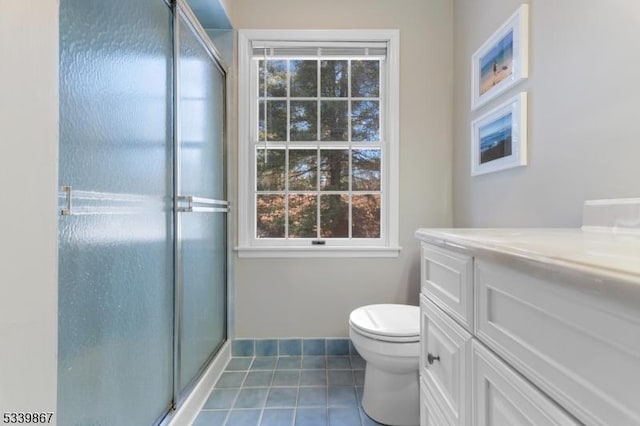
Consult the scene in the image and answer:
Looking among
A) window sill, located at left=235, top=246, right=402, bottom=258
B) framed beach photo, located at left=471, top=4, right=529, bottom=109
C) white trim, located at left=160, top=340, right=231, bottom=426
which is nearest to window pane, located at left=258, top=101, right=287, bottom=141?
window sill, located at left=235, top=246, right=402, bottom=258

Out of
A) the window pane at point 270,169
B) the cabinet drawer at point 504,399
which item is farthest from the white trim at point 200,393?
the cabinet drawer at point 504,399

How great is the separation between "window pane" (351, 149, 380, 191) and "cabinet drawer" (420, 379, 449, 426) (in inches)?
52.9

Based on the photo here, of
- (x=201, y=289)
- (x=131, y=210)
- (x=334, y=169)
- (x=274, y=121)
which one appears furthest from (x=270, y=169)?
(x=131, y=210)

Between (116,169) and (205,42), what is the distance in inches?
43.2

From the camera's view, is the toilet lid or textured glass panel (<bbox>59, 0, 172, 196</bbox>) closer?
textured glass panel (<bbox>59, 0, 172, 196</bbox>)

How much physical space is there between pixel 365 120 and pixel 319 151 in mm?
386

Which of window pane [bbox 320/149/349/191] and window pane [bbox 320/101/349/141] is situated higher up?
window pane [bbox 320/101/349/141]

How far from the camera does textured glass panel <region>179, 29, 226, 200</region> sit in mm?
1500

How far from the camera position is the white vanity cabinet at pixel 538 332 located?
0.37 meters

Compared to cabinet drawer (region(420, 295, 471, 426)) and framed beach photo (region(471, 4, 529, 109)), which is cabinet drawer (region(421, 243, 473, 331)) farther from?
framed beach photo (region(471, 4, 529, 109))

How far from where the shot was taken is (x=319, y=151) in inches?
85.8

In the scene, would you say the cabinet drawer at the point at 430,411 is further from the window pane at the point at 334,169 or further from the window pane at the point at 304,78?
the window pane at the point at 304,78

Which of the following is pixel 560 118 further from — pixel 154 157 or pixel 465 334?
pixel 154 157

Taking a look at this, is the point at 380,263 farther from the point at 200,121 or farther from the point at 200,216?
the point at 200,121
